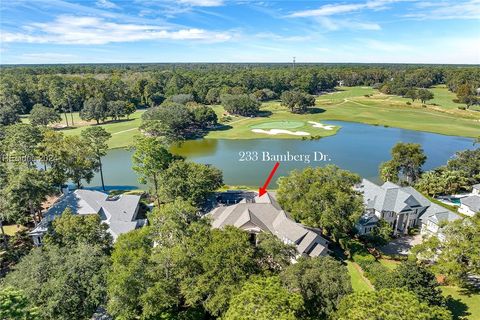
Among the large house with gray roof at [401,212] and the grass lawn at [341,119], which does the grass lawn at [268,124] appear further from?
the large house with gray roof at [401,212]

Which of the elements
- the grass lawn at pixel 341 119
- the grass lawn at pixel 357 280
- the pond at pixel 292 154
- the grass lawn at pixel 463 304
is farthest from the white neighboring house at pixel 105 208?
the grass lawn at pixel 341 119

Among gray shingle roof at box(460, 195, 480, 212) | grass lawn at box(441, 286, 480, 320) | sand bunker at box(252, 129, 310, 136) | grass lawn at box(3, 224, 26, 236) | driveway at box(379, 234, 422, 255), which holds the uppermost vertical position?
gray shingle roof at box(460, 195, 480, 212)

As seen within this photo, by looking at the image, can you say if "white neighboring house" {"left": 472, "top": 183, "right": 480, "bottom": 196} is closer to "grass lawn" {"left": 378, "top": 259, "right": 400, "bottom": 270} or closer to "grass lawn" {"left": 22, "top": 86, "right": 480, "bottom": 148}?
"grass lawn" {"left": 378, "top": 259, "right": 400, "bottom": 270}

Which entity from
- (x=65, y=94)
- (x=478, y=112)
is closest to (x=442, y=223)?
(x=478, y=112)

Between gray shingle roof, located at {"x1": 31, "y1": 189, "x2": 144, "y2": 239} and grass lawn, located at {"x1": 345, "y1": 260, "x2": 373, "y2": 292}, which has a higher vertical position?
gray shingle roof, located at {"x1": 31, "y1": 189, "x2": 144, "y2": 239}

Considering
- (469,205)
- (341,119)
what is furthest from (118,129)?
(469,205)

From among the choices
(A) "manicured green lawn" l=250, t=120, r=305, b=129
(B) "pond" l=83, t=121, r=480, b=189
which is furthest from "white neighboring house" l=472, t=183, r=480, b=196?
(A) "manicured green lawn" l=250, t=120, r=305, b=129

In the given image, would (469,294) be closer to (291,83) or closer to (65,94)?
(65,94)

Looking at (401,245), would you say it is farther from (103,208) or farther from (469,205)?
(103,208)
